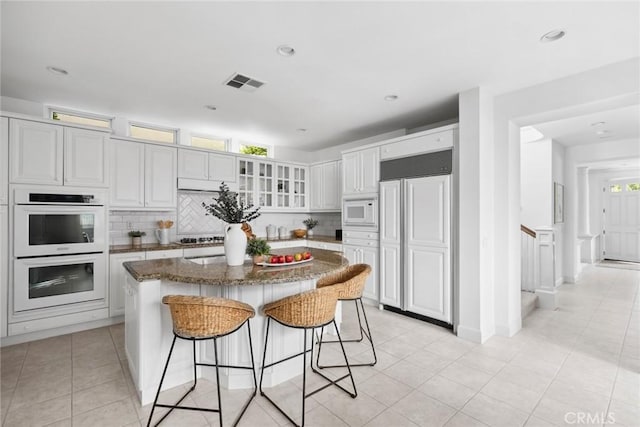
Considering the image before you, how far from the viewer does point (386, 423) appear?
1913mm

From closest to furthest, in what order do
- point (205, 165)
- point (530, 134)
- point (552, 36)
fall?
point (552, 36), point (205, 165), point (530, 134)

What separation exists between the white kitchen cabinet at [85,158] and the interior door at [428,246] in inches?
143

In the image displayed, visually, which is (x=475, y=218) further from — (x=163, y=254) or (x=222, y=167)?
(x=163, y=254)

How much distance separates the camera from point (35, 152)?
315 cm

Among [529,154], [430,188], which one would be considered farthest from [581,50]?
[529,154]

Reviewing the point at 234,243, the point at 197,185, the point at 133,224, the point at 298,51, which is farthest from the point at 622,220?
the point at 133,224

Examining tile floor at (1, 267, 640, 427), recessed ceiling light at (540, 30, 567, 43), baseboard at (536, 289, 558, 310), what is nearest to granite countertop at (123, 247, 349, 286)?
tile floor at (1, 267, 640, 427)

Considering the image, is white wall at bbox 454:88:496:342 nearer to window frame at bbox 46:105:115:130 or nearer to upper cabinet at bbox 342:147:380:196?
upper cabinet at bbox 342:147:380:196

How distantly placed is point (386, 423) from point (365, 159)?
128 inches

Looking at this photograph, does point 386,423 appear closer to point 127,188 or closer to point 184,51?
point 184,51

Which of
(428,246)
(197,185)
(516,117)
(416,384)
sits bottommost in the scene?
(416,384)

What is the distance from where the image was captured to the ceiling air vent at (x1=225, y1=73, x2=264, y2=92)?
2.99 metres

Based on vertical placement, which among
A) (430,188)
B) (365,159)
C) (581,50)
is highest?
(581,50)

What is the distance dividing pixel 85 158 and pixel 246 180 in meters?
2.19
